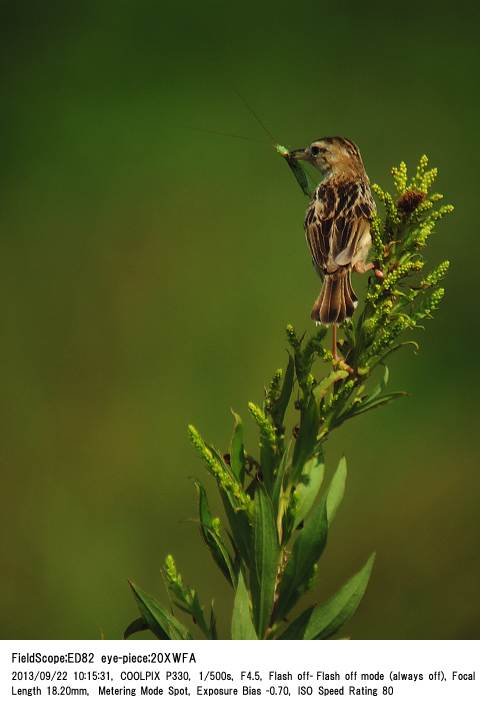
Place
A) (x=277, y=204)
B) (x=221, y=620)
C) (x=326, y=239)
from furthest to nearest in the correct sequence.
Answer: (x=277, y=204) → (x=221, y=620) → (x=326, y=239)

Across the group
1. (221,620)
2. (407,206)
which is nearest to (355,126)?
(221,620)

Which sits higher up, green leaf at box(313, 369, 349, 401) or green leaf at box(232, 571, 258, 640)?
green leaf at box(313, 369, 349, 401)

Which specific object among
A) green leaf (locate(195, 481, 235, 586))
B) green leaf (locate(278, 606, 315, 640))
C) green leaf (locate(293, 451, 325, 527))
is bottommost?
green leaf (locate(278, 606, 315, 640))

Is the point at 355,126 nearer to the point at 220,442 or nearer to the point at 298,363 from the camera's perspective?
Answer: the point at 220,442

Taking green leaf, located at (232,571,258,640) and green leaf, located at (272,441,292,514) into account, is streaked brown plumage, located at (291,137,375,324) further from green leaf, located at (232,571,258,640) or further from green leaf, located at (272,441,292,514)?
green leaf, located at (232,571,258,640)

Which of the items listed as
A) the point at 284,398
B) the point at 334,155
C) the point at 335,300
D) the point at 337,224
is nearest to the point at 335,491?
the point at 284,398

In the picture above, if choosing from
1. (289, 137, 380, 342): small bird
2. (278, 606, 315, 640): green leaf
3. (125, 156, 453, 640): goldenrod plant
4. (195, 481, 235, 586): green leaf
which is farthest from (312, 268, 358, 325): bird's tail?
(278, 606, 315, 640): green leaf

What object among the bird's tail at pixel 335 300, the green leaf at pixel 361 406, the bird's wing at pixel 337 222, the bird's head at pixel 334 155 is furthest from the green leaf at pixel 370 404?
the bird's head at pixel 334 155
